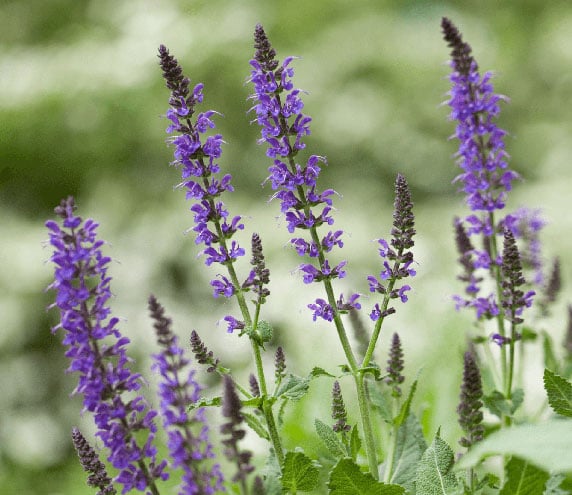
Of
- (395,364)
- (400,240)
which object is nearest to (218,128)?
(395,364)

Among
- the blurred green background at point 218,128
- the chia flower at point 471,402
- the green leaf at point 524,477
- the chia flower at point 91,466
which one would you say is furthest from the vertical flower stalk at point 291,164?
the blurred green background at point 218,128

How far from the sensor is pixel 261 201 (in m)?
4.66

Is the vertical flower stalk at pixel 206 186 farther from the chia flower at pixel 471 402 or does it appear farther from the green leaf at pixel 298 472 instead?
the chia flower at pixel 471 402

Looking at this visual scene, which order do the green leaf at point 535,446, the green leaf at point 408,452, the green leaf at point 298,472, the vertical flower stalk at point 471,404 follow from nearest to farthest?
the green leaf at point 535,446, the green leaf at point 298,472, the vertical flower stalk at point 471,404, the green leaf at point 408,452

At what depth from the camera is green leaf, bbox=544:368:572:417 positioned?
133cm

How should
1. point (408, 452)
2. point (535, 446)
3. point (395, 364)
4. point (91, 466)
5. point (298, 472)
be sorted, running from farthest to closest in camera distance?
point (408, 452) → point (395, 364) → point (298, 472) → point (91, 466) → point (535, 446)

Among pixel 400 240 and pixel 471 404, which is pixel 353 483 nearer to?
pixel 471 404

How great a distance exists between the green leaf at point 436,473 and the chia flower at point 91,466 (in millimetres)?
594

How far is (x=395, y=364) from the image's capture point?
5.12 feet

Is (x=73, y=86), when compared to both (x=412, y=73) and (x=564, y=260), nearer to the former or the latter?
(x=412, y=73)

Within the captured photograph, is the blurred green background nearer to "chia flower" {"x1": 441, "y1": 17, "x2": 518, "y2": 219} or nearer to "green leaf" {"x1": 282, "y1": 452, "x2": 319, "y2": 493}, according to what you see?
"chia flower" {"x1": 441, "y1": 17, "x2": 518, "y2": 219}

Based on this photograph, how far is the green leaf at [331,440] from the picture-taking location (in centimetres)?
142

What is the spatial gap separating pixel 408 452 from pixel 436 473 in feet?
1.17

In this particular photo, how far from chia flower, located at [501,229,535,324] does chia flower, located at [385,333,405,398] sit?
0.84 ft
